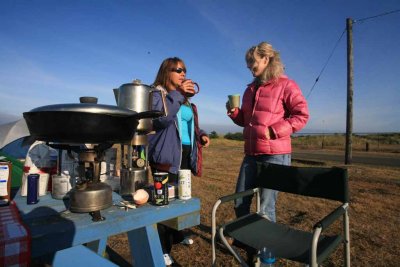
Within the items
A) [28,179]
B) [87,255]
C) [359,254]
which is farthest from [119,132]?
[359,254]

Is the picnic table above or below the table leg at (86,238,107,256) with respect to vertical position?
above

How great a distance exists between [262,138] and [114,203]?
1324 mm

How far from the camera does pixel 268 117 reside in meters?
2.28

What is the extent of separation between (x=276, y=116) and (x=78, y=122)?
1681 mm

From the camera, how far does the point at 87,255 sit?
103cm

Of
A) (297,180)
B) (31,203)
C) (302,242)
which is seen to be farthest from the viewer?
(297,180)

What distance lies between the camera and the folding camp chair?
1.69 meters

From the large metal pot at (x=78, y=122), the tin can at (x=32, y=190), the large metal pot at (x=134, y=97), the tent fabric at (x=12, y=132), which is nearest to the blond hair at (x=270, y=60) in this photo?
the large metal pot at (x=134, y=97)

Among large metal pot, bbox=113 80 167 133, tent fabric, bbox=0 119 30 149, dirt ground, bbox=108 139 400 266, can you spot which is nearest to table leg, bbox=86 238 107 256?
dirt ground, bbox=108 139 400 266

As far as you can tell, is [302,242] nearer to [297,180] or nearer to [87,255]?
[297,180]

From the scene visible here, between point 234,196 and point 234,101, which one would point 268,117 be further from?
point 234,196

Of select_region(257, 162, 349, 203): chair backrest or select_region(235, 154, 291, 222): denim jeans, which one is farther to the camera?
select_region(235, 154, 291, 222): denim jeans

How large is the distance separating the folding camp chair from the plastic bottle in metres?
0.08

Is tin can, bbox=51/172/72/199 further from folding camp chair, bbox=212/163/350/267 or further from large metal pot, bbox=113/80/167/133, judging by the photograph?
folding camp chair, bbox=212/163/350/267
